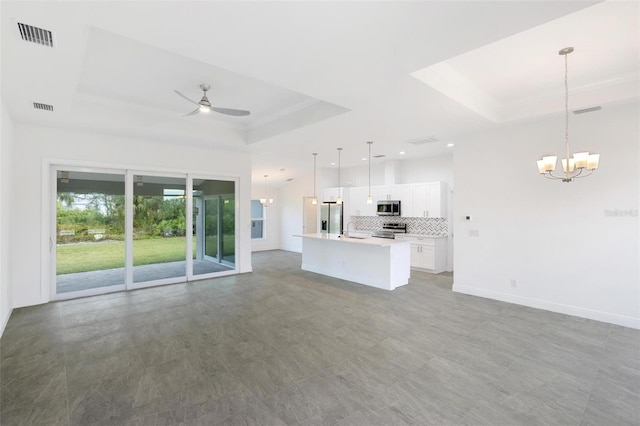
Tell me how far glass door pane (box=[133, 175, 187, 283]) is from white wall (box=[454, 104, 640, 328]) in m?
5.88

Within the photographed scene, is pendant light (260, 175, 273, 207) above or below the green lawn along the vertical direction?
above

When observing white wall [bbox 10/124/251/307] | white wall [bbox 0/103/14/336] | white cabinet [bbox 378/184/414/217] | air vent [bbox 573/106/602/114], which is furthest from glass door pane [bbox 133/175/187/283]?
air vent [bbox 573/106/602/114]

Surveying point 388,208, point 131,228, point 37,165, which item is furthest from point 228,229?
point 388,208

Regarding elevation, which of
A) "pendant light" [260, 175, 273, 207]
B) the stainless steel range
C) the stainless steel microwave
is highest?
"pendant light" [260, 175, 273, 207]

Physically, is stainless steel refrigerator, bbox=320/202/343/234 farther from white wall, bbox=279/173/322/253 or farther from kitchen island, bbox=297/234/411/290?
kitchen island, bbox=297/234/411/290

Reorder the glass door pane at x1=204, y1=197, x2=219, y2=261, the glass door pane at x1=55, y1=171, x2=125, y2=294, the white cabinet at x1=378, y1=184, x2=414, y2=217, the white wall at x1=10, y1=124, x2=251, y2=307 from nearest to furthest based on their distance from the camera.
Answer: the white wall at x1=10, y1=124, x2=251, y2=307, the glass door pane at x1=55, y1=171, x2=125, y2=294, the glass door pane at x1=204, y1=197, x2=219, y2=261, the white cabinet at x1=378, y1=184, x2=414, y2=217

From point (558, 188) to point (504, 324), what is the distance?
232 centimetres

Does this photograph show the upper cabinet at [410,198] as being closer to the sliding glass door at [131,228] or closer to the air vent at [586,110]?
the air vent at [586,110]

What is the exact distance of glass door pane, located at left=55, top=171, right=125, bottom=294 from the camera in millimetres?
5152

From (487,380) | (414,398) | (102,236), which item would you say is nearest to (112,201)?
(102,236)

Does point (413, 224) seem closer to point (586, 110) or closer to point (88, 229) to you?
point (586, 110)

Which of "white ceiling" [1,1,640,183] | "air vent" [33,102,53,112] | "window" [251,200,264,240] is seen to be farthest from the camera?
"window" [251,200,264,240]

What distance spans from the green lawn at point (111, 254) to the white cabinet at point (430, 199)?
577 centimetres

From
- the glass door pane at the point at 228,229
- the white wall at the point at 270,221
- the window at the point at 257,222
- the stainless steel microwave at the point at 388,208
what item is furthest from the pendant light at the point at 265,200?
the stainless steel microwave at the point at 388,208
